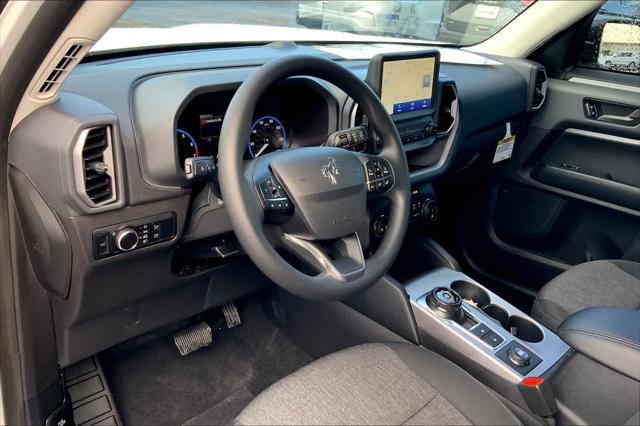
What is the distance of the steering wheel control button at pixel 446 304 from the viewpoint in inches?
63.9

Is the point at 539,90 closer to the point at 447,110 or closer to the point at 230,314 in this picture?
the point at 447,110

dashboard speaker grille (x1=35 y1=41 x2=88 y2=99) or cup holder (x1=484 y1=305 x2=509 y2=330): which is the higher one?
dashboard speaker grille (x1=35 y1=41 x2=88 y2=99)

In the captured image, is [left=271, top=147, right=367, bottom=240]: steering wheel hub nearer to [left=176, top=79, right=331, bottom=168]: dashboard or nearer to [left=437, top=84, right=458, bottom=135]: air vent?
[left=176, top=79, right=331, bottom=168]: dashboard

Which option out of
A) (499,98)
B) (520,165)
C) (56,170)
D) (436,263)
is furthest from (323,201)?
(520,165)

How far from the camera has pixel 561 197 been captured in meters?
2.49

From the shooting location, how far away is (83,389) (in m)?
1.86

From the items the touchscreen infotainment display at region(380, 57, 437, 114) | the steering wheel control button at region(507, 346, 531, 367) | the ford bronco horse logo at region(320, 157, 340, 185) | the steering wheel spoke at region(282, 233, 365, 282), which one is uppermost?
the touchscreen infotainment display at region(380, 57, 437, 114)

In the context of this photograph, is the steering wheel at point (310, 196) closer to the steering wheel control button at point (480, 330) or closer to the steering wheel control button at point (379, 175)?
the steering wheel control button at point (379, 175)

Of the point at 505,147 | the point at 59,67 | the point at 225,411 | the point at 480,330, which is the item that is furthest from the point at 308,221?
the point at 505,147

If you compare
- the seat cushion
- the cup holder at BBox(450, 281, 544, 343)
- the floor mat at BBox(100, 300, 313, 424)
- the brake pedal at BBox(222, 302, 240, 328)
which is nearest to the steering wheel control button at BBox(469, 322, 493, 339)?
the cup holder at BBox(450, 281, 544, 343)

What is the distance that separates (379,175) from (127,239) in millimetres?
620

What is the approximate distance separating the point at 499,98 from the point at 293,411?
160 centimetres

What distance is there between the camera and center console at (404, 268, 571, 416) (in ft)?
4.71

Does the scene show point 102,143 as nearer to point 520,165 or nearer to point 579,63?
point 520,165
